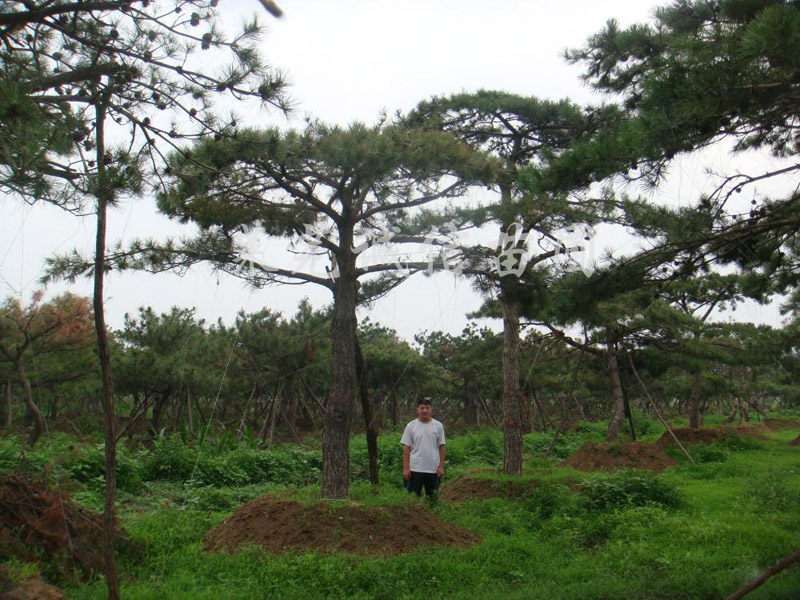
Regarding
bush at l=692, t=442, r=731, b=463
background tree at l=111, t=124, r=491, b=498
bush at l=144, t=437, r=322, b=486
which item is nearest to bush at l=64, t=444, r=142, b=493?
bush at l=144, t=437, r=322, b=486

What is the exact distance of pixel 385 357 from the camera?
2003 centimetres

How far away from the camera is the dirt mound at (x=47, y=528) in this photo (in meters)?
4.39

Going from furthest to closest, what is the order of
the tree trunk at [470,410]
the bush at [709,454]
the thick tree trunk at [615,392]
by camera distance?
the tree trunk at [470,410]
the thick tree trunk at [615,392]
the bush at [709,454]

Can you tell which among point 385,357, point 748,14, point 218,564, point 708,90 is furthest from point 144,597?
point 385,357

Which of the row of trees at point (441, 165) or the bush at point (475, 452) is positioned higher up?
the row of trees at point (441, 165)

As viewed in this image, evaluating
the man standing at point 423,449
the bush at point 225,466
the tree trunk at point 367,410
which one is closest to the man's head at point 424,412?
the man standing at point 423,449

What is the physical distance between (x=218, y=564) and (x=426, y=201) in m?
4.48

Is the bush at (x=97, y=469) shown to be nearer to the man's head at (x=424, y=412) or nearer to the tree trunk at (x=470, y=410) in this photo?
the man's head at (x=424, y=412)

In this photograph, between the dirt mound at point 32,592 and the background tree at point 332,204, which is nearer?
the dirt mound at point 32,592

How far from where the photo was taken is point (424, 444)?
6645 millimetres

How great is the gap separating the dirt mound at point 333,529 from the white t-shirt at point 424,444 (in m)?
0.71

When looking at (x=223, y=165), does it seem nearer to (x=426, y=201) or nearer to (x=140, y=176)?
(x=426, y=201)

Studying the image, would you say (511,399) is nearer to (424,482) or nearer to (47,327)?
(424,482)

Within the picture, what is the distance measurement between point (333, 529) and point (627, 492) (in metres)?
3.54
